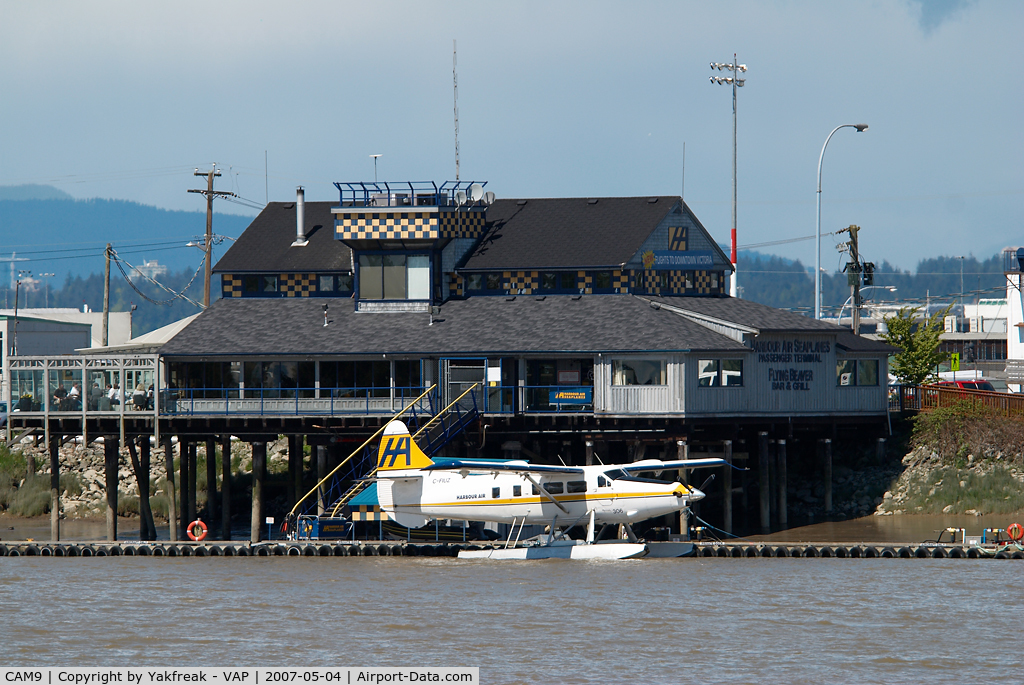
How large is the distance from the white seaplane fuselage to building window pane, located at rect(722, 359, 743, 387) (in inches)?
215

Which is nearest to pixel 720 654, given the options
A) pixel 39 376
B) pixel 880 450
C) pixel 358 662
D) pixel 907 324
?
pixel 358 662

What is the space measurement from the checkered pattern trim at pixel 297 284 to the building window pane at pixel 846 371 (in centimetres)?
1938

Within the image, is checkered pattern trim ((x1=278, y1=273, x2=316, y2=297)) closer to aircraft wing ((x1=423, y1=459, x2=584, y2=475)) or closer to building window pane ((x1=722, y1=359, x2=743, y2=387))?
aircraft wing ((x1=423, y1=459, x2=584, y2=475))

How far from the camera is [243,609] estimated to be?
3181cm

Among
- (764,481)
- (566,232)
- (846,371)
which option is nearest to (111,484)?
(566,232)

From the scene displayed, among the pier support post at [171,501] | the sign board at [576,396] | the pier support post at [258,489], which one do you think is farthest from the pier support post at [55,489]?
the sign board at [576,396]

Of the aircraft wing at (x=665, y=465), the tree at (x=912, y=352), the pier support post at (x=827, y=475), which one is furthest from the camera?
the tree at (x=912, y=352)

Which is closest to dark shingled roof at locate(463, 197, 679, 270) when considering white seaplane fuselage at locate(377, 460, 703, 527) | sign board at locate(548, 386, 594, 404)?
sign board at locate(548, 386, 594, 404)

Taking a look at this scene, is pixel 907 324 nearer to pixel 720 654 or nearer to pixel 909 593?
pixel 909 593

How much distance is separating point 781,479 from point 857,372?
202 inches

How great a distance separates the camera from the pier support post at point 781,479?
149 ft

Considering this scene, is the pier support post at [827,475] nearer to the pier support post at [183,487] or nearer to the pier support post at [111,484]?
the pier support post at [183,487]

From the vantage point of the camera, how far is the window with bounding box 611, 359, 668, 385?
43750 mm

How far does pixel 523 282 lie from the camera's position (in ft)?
164
